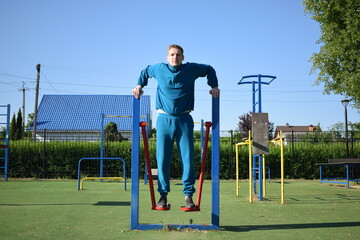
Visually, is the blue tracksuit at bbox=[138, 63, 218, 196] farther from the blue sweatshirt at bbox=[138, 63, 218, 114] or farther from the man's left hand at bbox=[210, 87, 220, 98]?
the man's left hand at bbox=[210, 87, 220, 98]

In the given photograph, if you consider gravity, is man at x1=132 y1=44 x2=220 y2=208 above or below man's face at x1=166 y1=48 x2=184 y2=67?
below

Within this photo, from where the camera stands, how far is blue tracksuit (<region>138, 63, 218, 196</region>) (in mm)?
4020

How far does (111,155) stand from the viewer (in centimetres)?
1549

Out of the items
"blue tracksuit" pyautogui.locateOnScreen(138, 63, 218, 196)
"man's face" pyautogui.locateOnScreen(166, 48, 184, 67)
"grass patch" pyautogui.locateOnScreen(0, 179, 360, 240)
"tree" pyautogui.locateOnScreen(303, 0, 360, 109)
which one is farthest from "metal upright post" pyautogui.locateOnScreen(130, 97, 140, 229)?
"tree" pyautogui.locateOnScreen(303, 0, 360, 109)

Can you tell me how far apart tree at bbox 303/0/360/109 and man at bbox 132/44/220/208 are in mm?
12365

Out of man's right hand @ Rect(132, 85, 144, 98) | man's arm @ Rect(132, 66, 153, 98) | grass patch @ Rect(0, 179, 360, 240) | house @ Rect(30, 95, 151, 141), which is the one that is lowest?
grass patch @ Rect(0, 179, 360, 240)

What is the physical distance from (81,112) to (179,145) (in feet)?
101

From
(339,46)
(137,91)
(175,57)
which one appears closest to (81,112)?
(339,46)

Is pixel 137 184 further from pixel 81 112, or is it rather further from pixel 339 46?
pixel 81 112

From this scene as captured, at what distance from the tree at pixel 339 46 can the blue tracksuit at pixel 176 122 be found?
40.7 feet

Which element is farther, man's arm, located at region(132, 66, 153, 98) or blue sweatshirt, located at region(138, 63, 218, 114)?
man's arm, located at region(132, 66, 153, 98)

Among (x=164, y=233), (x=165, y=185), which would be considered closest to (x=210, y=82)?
(x=165, y=185)

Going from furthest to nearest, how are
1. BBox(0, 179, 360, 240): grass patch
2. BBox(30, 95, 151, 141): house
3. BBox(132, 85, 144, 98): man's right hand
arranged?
BBox(30, 95, 151, 141): house < BBox(132, 85, 144, 98): man's right hand < BBox(0, 179, 360, 240): grass patch

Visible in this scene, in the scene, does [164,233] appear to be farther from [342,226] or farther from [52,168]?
[52,168]
